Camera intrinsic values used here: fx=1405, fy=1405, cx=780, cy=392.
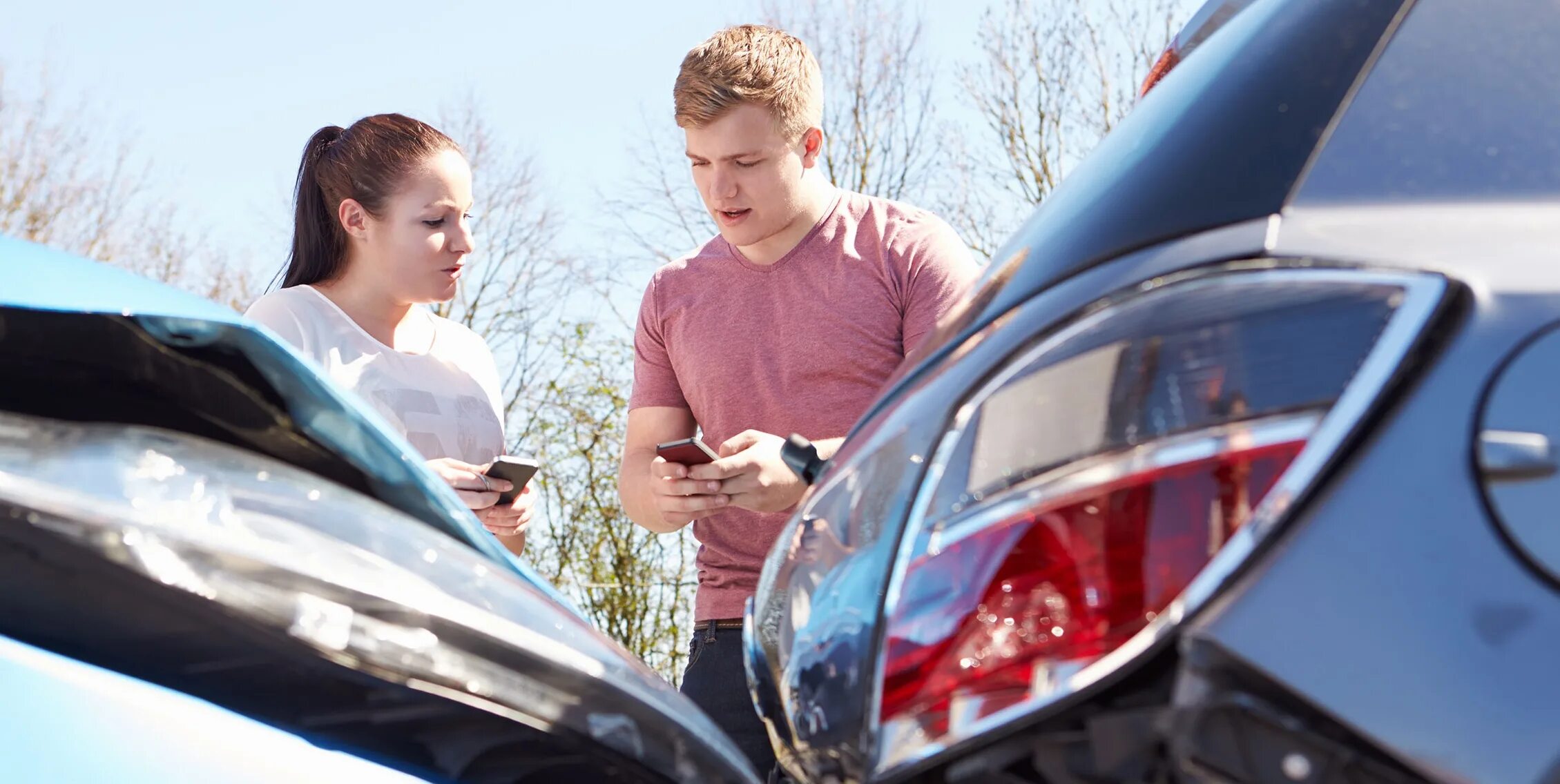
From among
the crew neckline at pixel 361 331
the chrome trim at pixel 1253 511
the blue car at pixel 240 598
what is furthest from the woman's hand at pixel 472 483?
the chrome trim at pixel 1253 511

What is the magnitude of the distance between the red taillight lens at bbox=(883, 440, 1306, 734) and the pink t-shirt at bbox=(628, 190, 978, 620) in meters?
1.83

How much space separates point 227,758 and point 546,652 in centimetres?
25

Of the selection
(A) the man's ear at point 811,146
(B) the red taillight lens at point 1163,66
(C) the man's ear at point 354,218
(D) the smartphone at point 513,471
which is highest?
(A) the man's ear at point 811,146

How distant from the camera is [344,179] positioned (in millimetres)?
3172

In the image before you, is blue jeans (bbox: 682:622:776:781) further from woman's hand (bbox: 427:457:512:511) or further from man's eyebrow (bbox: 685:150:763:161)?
man's eyebrow (bbox: 685:150:763:161)

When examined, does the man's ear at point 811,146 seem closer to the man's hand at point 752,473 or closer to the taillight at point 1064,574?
the man's hand at point 752,473

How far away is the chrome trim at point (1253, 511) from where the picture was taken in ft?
2.62

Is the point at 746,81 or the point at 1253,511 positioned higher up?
the point at 746,81

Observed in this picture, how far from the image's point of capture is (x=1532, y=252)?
84cm

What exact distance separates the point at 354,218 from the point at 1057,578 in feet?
8.53

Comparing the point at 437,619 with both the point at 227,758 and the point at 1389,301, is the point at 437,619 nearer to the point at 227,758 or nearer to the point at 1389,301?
the point at 227,758

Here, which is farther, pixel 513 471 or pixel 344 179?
pixel 344 179

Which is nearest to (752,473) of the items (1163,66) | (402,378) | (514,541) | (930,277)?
(930,277)

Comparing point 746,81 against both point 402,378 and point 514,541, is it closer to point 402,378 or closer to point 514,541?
point 402,378
